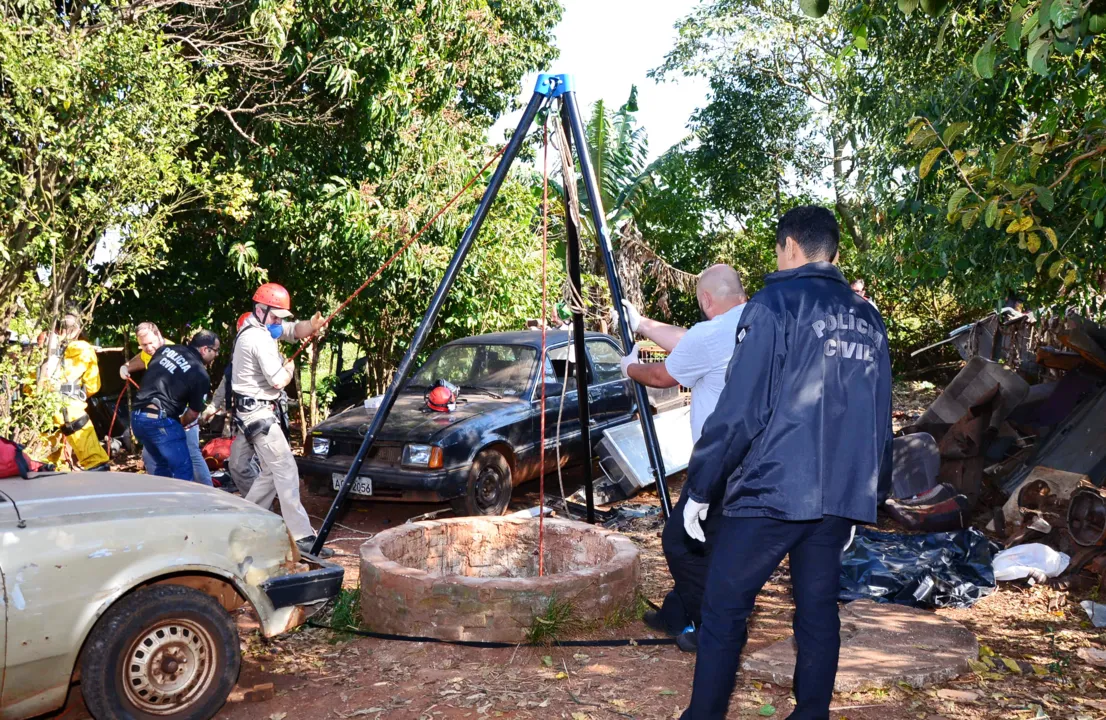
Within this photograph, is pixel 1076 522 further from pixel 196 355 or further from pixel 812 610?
pixel 196 355

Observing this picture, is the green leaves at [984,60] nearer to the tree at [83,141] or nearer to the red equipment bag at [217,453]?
the tree at [83,141]

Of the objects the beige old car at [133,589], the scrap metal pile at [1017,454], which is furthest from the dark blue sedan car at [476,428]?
the beige old car at [133,589]

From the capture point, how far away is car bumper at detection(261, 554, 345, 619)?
14.1 ft

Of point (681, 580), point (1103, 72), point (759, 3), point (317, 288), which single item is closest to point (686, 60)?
point (759, 3)

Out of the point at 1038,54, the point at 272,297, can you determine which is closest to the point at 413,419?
the point at 272,297

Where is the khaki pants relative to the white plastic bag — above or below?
above

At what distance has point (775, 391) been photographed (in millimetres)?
3318

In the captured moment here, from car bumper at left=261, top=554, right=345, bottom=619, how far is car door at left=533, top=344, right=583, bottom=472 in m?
4.32

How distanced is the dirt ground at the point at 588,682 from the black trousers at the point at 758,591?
3.02 feet

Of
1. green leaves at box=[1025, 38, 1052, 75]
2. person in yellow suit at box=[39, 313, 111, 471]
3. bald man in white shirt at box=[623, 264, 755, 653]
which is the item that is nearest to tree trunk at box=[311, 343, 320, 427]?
person in yellow suit at box=[39, 313, 111, 471]

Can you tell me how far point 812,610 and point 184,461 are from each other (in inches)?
217

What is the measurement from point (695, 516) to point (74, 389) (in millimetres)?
7985

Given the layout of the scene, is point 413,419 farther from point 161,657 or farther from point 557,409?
point 161,657

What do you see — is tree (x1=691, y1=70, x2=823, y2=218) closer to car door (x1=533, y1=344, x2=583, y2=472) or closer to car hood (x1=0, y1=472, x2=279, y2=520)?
car door (x1=533, y1=344, x2=583, y2=472)
